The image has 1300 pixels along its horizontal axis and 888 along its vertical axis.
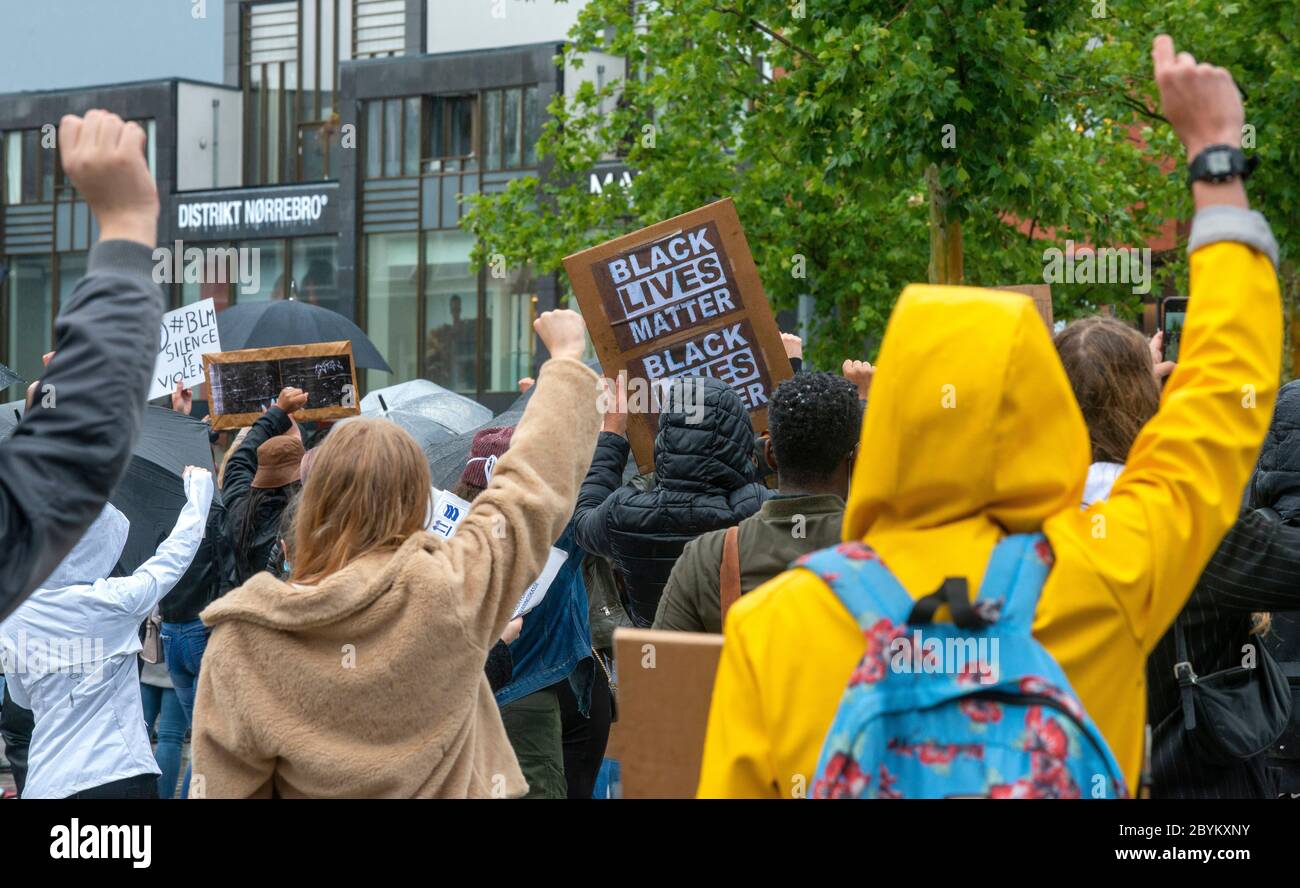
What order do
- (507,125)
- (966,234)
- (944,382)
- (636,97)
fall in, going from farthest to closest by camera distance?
(507,125) → (636,97) → (966,234) → (944,382)

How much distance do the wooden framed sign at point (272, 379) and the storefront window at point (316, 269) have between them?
109ft

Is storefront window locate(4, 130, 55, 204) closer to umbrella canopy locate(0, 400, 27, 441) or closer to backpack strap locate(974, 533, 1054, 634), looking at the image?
umbrella canopy locate(0, 400, 27, 441)

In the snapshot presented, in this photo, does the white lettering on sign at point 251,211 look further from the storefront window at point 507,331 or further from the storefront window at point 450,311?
the storefront window at point 507,331

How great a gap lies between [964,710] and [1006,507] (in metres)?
0.27

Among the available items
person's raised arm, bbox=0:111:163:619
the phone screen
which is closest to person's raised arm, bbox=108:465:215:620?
the phone screen

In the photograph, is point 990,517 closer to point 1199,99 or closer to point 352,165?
point 1199,99

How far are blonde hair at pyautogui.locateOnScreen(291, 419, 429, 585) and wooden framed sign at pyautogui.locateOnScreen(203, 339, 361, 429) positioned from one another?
181 inches

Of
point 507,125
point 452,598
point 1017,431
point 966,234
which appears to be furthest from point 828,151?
point 507,125

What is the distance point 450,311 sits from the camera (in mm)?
40656

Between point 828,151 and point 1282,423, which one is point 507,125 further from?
point 1282,423

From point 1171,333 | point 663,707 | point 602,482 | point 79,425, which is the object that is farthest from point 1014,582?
point 602,482

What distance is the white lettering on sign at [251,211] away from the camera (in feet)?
134

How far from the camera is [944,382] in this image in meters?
2.24

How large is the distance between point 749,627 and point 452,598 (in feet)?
3.63
